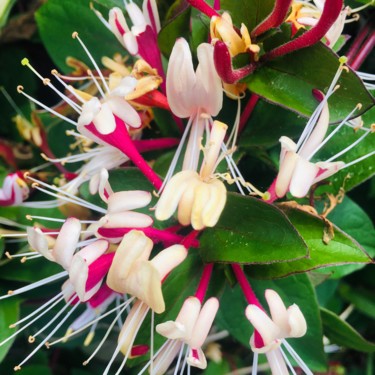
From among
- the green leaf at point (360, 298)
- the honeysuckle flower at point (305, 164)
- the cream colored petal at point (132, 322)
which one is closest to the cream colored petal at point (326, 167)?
the honeysuckle flower at point (305, 164)

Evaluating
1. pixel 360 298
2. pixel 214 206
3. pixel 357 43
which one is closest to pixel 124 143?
pixel 214 206

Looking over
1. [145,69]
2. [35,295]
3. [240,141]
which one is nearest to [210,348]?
[35,295]

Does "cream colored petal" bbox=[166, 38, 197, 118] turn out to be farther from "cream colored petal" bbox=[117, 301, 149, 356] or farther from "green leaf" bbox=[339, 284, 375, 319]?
"green leaf" bbox=[339, 284, 375, 319]

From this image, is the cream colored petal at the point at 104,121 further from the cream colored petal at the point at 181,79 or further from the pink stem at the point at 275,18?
the pink stem at the point at 275,18

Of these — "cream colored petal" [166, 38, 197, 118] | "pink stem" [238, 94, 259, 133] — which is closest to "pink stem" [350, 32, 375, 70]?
"pink stem" [238, 94, 259, 133]

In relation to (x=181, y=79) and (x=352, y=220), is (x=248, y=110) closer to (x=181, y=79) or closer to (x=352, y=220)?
(x=181, y=79)
